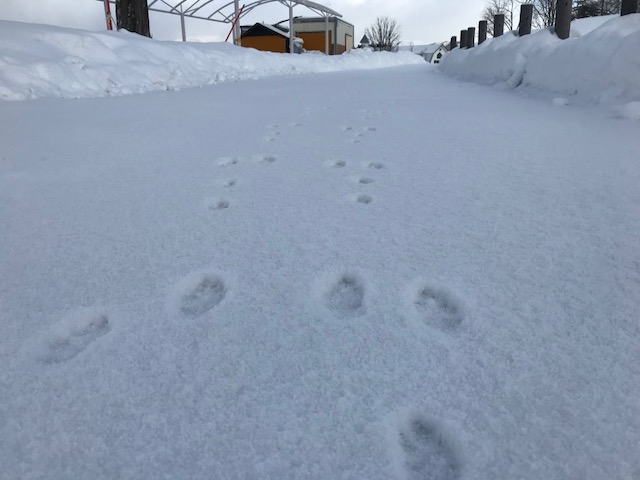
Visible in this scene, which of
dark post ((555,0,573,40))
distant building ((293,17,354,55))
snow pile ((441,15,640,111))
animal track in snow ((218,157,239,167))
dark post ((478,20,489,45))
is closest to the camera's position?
animal track in snow ((218,157,239,167))

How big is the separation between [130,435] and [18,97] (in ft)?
12.9

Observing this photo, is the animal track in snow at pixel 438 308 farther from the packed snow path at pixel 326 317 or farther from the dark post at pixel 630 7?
the dark post at pixel 630 7

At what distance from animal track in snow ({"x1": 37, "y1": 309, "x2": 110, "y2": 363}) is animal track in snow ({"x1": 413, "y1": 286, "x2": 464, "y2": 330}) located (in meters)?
0.75

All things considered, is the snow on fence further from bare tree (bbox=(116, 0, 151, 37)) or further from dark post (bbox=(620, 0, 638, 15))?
bare tree (bbox=(116, 0, 151, 37))

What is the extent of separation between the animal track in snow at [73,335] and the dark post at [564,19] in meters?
4.71

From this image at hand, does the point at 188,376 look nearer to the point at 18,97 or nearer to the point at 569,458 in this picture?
the point at 569,458

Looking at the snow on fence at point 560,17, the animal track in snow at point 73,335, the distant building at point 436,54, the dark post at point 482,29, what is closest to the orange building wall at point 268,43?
the dark post at point 482,29

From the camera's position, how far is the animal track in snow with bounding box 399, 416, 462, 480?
2.05ft

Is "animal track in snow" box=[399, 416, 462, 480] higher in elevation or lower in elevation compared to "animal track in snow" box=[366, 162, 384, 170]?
lower

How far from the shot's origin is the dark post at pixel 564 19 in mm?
3869

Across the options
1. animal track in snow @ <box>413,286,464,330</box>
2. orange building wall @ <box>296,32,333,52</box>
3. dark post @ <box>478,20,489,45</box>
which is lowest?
animal track in snow @ <box>413,286,464,330</box>

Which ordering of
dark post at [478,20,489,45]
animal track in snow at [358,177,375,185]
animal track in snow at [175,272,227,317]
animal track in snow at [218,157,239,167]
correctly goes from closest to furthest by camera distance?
animal track in snow at [175,272,227,317] → animal track in snow at [358,177,375,185] → animal track in snow at [218,157,239,167] → dark post at [478,20,489,45]

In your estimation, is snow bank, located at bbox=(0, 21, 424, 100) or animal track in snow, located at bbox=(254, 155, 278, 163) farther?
snow bank, located at bbox=(0, 21, 424, 100)

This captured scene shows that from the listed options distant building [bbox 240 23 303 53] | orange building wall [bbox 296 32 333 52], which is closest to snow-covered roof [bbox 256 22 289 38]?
distant building [bbox 240 23 303 53]
